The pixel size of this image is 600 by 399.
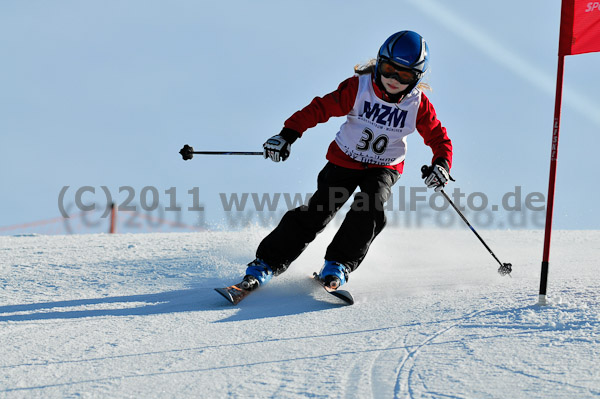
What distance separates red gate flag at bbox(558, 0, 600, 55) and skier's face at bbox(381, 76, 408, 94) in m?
0.92

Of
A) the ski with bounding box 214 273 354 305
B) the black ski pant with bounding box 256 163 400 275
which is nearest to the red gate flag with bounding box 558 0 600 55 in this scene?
the black ski pant with bounding box 256 163 400 275

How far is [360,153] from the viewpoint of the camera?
3.92 metres

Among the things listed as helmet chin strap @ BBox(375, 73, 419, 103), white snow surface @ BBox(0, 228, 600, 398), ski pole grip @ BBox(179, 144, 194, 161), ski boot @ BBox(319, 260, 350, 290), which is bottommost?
white snow surface @ BBox(0, 228, 600, 398)

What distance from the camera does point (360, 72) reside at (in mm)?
4090

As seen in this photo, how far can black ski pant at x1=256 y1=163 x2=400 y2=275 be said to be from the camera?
3668mm

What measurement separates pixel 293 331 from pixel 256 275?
1027mm

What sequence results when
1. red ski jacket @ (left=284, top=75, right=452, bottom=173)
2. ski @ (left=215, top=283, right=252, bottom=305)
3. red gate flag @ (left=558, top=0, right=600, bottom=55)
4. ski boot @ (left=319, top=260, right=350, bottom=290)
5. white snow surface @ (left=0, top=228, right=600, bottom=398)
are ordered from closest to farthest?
white snow surface @ (left=0, top=228, right=600, bottom=398) → red gate flag @ (left=558, top=0, right=600, bottom=55) → ski @ (left=215, top=283, right=252, bottom=305) → ski boot @ (left=319, top=260, right=350, bottom=290) → red ski jacket @ (left=284, top=75, right=452, bottom=173)

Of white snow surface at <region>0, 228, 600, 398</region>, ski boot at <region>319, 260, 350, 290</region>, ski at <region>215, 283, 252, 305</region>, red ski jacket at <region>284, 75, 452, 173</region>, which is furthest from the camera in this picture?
red ski jacket at <region>284, 75, 452, 173</region>

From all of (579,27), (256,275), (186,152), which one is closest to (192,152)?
(186,152)

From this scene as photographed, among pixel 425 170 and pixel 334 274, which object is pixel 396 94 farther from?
pixel 334 274

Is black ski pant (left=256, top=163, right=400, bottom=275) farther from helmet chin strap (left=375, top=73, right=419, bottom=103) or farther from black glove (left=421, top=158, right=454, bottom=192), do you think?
helmet chin strap (left=375, top=73, right=419, bottom=103)

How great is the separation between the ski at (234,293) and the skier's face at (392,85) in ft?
5.10

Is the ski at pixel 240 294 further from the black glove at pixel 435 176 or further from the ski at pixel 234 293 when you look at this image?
the black glove at pixel 435 176

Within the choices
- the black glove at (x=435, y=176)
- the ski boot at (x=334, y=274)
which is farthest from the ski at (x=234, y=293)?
the black glove at (x=435, y=176)
